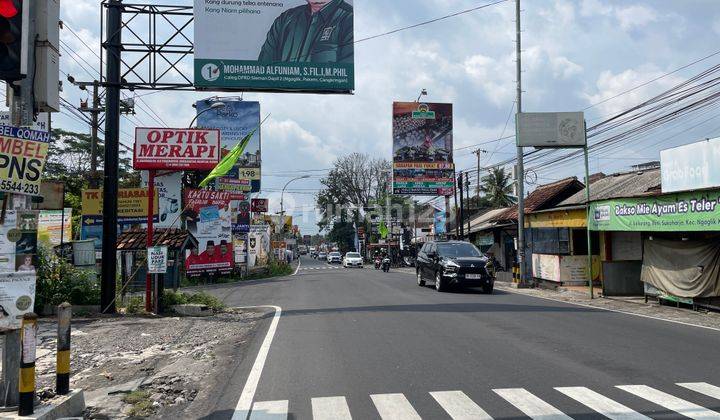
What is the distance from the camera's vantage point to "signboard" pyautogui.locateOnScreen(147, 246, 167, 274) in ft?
46.8

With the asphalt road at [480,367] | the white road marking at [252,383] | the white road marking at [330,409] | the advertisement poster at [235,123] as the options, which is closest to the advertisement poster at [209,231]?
the advertisement poster at [235,123]

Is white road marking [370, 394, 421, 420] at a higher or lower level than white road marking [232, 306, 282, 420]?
higher

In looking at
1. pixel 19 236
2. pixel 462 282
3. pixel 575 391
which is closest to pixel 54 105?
pixel 19 236

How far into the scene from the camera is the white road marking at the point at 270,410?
5787 mm

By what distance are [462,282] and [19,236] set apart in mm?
16143

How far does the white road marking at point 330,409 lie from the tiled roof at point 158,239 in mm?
10562

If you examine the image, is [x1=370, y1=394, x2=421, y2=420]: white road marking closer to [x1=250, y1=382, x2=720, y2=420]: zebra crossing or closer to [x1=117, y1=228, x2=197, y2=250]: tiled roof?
[x1=250, y1=382, x2=720, y2=420]: zebra crossing

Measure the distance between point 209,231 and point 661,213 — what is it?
2217 centimetres

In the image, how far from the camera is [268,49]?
15.7 m

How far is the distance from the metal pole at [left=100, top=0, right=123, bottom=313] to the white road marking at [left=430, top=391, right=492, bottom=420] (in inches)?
425

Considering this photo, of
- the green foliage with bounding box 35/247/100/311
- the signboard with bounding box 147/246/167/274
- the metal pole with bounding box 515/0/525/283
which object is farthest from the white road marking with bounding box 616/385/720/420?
the metal pole with bounding box 515/0/525/283

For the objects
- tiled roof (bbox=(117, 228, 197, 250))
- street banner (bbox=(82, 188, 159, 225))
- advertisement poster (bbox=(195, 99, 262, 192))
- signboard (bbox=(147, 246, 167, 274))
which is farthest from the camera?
advertisement poster (bbox=(195, 99, 262, 192))

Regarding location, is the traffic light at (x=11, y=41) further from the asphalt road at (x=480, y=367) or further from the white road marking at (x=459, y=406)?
the white road marking at (x=459, y=406)

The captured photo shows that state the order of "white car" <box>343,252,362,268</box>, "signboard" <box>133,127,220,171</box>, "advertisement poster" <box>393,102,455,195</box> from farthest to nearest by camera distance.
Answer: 1. "white car" <box>343,252,362,268</box>
2. "advertisement poster" <box>393,102,455,195</box>
3. "signboard" <box>133,127,220,171</box>
